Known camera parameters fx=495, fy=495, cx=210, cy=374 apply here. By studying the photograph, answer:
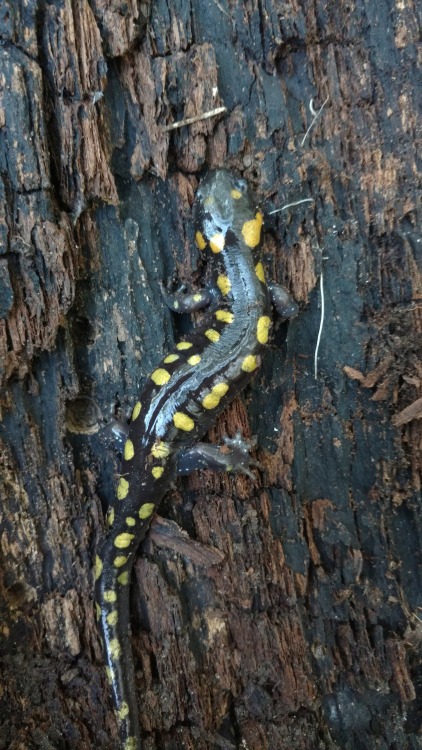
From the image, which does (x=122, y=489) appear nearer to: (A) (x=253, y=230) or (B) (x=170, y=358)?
(B) (x=170, y=358)

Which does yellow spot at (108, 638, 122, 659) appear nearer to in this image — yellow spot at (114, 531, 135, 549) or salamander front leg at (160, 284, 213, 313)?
yellow spot at (114, 531, 135, 549)

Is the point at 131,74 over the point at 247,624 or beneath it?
over

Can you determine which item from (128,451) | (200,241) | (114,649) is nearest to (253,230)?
(200,241)

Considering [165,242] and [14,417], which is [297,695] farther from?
[165,242]

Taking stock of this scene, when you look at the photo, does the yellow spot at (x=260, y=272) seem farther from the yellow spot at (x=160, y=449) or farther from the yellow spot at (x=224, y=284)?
the yellow spot at (x=160, y=449)

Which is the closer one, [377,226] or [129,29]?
[129,29]

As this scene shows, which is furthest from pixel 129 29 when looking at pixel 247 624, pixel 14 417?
pixel 247 624
